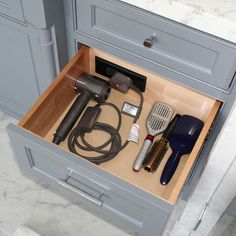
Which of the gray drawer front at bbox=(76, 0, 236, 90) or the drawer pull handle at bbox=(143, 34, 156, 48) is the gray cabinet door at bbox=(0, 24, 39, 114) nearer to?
the gray drawer front at bbox=(76, 0, 236, 90)

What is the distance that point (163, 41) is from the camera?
835 millimetres

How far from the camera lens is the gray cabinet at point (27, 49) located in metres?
0.90

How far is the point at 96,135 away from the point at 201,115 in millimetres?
Result: 278

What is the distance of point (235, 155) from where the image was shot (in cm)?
78

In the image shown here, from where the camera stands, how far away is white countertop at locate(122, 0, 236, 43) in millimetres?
704

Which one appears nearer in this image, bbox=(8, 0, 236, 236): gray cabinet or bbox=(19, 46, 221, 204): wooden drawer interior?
bbox=(8, 0, 236, 236): gray cabinet

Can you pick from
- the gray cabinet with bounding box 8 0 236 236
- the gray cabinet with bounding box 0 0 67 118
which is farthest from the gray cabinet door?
the gray cabinet with bounding box 8 0 236 236

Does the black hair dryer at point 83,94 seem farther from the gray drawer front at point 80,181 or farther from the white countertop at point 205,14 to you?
the white countertop at point 205,14

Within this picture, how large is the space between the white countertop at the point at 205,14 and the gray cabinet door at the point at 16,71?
1.27ft

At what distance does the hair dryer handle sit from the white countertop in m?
0.36

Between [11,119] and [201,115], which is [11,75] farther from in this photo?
[201,115]

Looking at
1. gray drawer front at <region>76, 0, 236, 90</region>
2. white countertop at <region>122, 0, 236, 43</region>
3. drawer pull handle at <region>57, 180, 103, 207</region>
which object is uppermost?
gray drawer front at <region>76, 0, 236, 90</region>

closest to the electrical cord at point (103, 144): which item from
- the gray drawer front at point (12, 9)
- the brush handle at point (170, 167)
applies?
the brush handle at point (170, 167)

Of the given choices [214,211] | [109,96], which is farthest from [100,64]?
[214,211]
